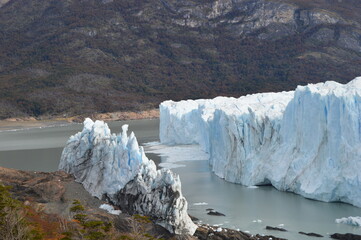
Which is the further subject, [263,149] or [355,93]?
[263,149]

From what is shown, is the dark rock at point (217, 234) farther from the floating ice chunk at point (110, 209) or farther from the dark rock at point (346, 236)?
the floating ice chunk at point (110, 209)

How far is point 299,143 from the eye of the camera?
2403cm

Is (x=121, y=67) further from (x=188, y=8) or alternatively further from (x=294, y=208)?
(x=294, y=208)

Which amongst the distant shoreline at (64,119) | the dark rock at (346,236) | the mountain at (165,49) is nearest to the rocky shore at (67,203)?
the dark rock at (346,236)

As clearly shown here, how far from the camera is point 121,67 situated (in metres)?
149

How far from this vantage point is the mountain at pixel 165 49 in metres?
128

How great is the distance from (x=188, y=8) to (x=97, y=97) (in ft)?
221

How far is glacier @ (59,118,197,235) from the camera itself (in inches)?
A: 744

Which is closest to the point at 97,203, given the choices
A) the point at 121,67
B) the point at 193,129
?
the point at 193,129

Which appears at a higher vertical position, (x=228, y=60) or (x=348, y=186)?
(x=228, y=60)

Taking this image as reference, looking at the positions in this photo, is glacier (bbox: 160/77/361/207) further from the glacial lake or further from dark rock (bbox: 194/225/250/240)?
dark rock (bbox: 194/225/250/240)

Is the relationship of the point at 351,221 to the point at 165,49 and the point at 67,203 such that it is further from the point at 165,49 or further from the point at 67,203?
the point at 165,49

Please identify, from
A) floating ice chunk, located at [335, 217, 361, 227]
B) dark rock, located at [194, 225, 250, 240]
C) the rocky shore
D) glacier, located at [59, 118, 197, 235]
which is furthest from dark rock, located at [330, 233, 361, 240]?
glacier, located at [59, 118, 197, 235]

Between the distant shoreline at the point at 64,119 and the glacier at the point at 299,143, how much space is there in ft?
243
